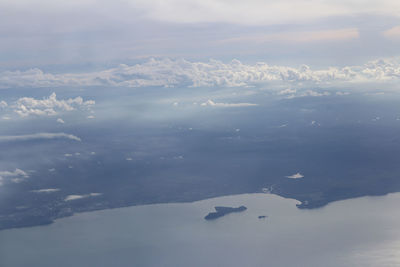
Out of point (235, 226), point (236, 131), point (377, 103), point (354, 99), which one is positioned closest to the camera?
point (235, 226)

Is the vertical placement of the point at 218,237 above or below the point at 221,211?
below

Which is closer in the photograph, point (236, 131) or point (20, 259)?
point (20, 259)

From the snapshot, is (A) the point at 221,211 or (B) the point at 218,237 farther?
(A) the point at 221,211

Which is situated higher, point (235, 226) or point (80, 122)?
point (80, 122)

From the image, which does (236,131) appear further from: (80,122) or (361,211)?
(361,211)

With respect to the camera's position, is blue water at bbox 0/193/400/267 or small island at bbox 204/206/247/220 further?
small island at bbox 204/206/247/220

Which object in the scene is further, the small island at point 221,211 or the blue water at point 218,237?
the small island at point 221,211

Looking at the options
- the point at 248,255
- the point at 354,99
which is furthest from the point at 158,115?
the point at 248,255

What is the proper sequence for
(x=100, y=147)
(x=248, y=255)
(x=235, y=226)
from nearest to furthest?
(x=248, y=255) < (x=235, y=226) < (x=100, y=147)

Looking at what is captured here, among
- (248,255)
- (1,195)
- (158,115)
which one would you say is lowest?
(248,255)

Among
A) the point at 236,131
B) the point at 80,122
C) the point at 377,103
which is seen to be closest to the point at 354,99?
the point at 377,103
